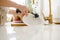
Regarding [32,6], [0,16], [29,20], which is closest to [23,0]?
[32,6]

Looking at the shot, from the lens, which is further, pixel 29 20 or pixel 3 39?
pixel 29 20

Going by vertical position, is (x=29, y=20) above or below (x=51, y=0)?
below

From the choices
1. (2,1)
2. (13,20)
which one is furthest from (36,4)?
(2,1)

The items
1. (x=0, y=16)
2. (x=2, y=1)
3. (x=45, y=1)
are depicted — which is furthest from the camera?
(x=45, y=1)

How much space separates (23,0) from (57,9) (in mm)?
446

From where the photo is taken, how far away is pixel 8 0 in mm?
627

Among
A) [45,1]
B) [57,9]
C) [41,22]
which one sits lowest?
[41,22]

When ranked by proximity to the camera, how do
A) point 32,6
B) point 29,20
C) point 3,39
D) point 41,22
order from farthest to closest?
1. point 32,6
2. point 41,22
3. point 29,20
4. point 3,39

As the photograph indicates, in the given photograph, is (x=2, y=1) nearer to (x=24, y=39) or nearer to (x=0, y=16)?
(x=0, y=16)

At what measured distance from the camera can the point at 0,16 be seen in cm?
76

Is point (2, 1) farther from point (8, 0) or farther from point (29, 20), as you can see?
point (29, 20)

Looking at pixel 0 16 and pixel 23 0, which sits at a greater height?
pixel 23 0

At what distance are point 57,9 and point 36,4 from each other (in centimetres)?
29

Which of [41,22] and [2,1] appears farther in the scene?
[41,22]
